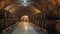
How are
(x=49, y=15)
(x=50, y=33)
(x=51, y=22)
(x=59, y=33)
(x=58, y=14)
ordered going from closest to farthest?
(x=59, y=33) → (x=50, y=33) → (x=51, y=22) → (x=58, y=14) → (x=49, y=15)

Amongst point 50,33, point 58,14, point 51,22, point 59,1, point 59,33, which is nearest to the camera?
point 59,33

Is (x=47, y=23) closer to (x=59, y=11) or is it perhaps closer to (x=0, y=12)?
(x=59, y=11)

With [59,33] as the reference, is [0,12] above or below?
above

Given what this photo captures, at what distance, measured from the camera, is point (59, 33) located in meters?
13.5

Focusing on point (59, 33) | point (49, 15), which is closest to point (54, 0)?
point (49, 15)

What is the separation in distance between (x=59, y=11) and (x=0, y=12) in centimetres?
610

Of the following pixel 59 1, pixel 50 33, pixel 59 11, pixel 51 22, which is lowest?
pixel 50 33

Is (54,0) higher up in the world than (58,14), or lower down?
higher up

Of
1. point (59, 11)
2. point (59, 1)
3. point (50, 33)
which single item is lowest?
point (50, 33)

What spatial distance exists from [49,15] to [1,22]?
19.5 feet

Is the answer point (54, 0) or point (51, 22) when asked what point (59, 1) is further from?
point (51, 22)

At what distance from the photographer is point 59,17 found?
16359 millimetres

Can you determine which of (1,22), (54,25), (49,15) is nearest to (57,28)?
(54,25)

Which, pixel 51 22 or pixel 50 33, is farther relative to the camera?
pixel 51 22
